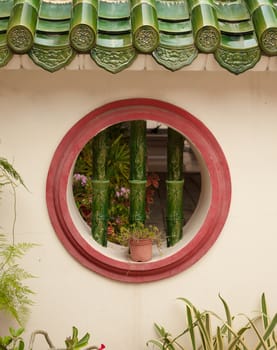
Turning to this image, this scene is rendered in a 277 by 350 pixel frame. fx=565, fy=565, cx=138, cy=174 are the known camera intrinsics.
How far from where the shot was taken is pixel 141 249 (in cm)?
406

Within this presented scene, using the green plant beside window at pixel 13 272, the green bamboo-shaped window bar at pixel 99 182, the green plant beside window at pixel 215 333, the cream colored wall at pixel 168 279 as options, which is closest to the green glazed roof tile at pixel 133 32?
the cream colored wall at pixel 168 279

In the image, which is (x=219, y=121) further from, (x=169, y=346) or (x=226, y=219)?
(x=169, y=346)

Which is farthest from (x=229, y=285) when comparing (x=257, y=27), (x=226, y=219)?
(x=257, y=27)

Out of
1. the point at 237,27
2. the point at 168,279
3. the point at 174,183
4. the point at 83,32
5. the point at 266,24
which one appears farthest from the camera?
the point at 174,183

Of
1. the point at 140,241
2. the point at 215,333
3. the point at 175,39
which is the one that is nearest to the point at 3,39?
the point at 175,39

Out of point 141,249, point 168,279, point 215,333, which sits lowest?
point 215,333

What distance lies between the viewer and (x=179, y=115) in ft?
12.9

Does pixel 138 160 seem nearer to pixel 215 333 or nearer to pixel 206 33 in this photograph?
pixel 206 33

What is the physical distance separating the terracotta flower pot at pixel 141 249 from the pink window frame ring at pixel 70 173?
0.19 ft

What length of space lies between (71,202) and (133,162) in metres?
0.55

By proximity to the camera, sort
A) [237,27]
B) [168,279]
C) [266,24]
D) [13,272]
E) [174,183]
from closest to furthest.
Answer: [266,24]
[237,27]
[13,272]
[168,279]
[174,183]

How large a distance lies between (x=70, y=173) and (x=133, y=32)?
3.83 ft

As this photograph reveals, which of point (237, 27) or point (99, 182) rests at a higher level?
point (237, 27)

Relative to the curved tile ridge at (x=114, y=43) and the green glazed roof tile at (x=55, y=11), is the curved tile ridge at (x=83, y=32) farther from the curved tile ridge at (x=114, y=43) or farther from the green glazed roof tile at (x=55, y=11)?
the green glazed roof tile at (x=55, y=11)
